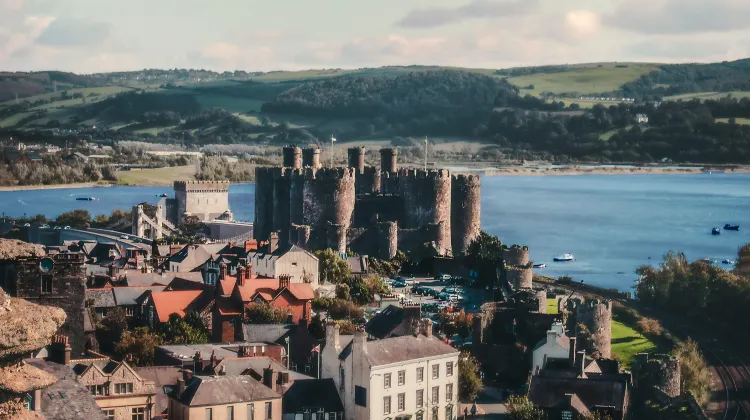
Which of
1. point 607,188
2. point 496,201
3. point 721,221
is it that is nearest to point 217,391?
point 721,221

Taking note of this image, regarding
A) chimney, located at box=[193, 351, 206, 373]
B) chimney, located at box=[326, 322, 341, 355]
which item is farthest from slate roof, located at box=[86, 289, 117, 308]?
chimney, located at box=[326, 322, 341, 355]

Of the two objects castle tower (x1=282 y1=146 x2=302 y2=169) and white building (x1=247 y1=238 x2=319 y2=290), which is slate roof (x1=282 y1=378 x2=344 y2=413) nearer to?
white building (x1=247 y1=238 x2=319 y2=290)

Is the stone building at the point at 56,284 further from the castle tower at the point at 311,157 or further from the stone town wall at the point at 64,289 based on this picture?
the castle tower at the point at 311,157

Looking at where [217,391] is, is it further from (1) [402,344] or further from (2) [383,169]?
(2) [383,169]

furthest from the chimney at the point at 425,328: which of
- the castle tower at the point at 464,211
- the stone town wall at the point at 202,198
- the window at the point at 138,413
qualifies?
the stone town wall at the point at 202,198

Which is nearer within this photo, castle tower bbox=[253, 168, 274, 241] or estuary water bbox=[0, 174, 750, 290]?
castle tower bbox=[253, 168, 274, 241]

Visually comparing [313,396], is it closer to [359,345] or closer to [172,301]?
[359,345]
